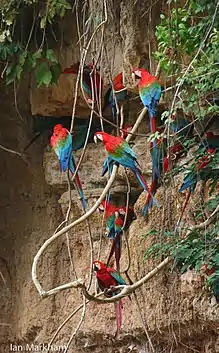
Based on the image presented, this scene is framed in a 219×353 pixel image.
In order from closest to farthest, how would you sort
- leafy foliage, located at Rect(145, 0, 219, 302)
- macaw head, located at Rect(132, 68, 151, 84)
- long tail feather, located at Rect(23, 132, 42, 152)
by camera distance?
leafy foliage, located at Rect(145, 0, 219, 302) → macaw head, located at Rect(132, 68, 151, 84) → long tail feather, located at Rect(23, 132, 42, 152)

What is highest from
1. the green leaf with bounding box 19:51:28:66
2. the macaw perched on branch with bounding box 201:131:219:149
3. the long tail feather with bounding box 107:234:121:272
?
the green leaf with bounding box 19:51:28:66

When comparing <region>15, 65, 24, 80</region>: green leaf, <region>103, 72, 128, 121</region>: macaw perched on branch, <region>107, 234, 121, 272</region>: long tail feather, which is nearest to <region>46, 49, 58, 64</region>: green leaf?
<region>15, 65, 24, 80</region>: green leaf

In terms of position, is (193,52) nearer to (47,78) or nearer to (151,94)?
(151,94)

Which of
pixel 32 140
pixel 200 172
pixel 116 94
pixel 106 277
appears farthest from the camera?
pixel 32 140

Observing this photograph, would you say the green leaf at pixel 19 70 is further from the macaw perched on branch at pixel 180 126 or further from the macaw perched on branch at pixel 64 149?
the macaw perched on branch at pixel 180 126

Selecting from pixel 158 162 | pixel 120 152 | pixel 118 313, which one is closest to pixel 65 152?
pixel 120 152

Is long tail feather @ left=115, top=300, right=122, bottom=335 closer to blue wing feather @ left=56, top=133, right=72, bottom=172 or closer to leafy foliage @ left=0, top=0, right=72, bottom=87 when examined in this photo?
blue wing feather @ left=56, top=133, right=72, bottom=172

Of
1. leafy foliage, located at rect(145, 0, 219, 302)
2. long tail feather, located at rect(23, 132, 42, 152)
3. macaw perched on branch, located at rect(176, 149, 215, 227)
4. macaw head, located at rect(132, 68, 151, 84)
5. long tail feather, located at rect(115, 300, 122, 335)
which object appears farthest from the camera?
long tail feather, located at rect(23, 132, 42, 152)

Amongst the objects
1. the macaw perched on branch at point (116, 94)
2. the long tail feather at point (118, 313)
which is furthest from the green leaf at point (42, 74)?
the long tail feather at point (118, 313)

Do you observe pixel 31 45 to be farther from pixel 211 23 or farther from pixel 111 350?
pixel 111 350

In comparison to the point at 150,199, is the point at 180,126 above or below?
above

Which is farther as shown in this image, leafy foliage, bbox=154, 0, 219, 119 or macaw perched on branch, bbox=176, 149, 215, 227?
macaw perched on branch, bbox=176, 149, 215, 227

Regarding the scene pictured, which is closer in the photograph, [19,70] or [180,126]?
[180,126]

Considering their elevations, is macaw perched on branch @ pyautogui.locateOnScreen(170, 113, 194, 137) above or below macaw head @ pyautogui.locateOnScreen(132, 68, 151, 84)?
below
